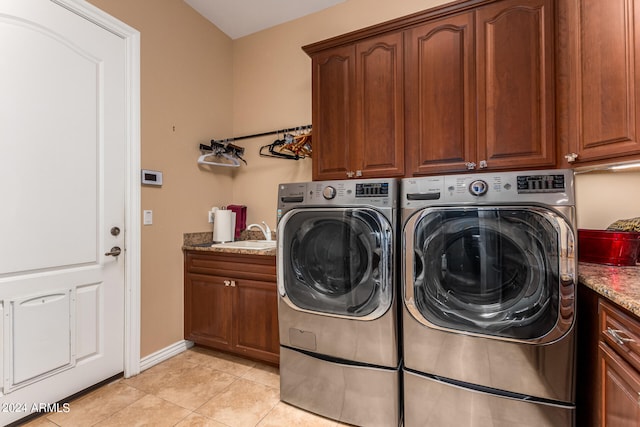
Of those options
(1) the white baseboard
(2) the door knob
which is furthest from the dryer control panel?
(1) the white baseboard

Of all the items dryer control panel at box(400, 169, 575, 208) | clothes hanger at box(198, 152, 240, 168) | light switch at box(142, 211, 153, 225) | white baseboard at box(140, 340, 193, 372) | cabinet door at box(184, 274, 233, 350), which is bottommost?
white baseboard at box(140, 340, 193, 372)

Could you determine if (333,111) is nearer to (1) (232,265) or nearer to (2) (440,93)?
(2) (440,93)

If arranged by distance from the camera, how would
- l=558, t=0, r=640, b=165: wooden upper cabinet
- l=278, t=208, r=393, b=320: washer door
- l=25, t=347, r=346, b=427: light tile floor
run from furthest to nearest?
l=25, t=347, r=346, b=427: light tile floor < l=278, t=208, r=393, b=320: washer door < l=558, t=0, r=640, b=165: wooden upper cabinet

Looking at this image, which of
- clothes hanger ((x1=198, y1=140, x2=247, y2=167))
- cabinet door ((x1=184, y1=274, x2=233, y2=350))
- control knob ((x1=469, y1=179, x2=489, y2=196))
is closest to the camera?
control knob ((x1=469, y1=179, x2=489, y2=196))

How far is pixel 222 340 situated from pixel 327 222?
1357 millimetres

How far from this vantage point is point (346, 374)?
1.55 metres

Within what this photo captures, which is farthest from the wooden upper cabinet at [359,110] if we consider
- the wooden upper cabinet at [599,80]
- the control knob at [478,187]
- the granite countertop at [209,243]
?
the wooden upper cabinet at [599,80]

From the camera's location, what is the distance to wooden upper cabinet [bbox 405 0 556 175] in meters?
1.50

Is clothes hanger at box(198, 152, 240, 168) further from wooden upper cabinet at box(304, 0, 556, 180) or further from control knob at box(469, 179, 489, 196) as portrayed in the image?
control knob at box(469, 179, 489, 196)

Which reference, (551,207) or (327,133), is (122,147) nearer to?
(327,133)

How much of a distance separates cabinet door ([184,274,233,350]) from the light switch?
1.80 feet

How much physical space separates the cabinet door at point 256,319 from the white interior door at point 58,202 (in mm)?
790

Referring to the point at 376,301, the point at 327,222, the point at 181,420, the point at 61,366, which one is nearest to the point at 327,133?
the point at 327,222

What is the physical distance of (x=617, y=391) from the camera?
3.16 ft
